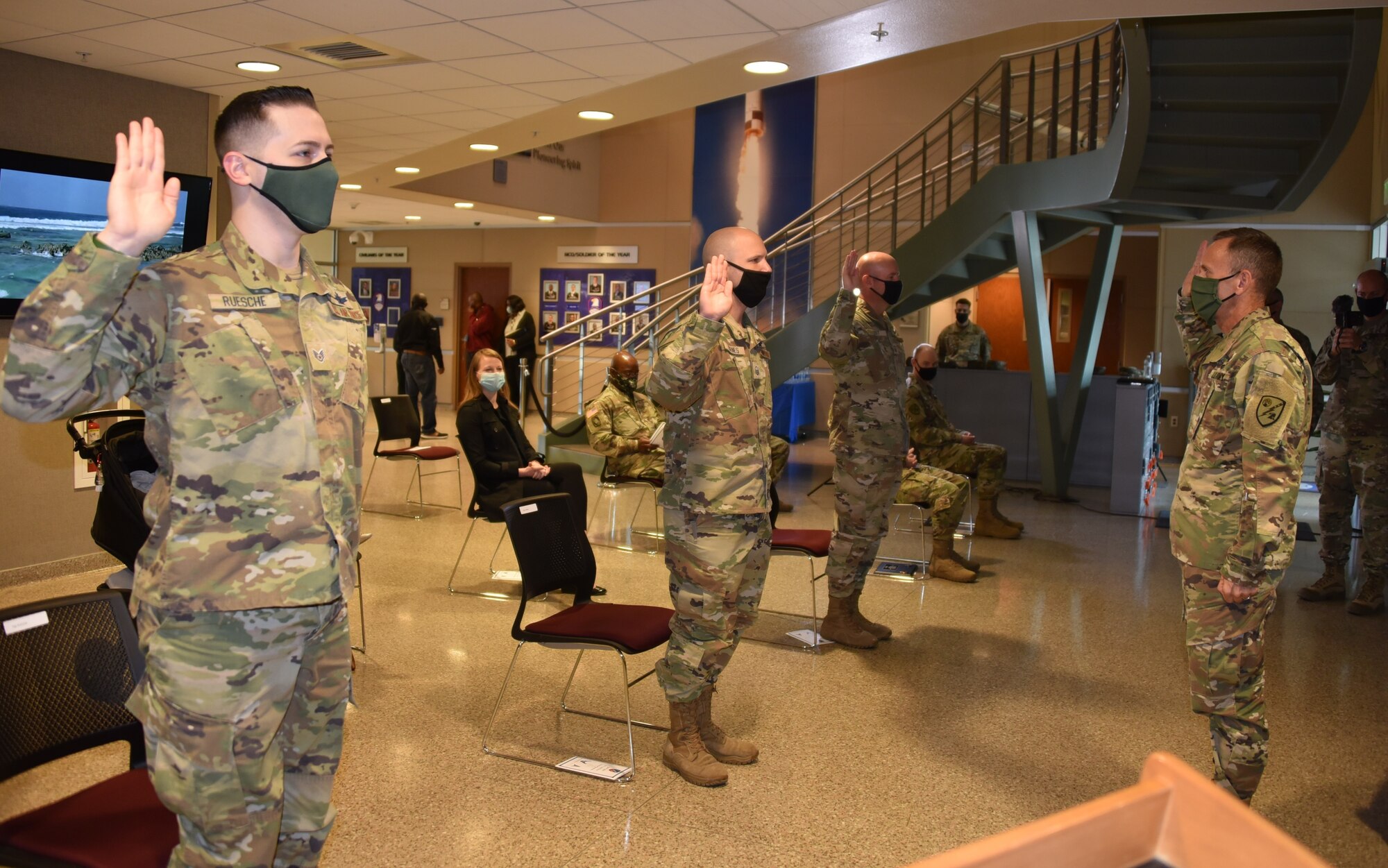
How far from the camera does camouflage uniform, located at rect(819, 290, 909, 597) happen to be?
4891mm

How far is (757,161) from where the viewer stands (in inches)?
547

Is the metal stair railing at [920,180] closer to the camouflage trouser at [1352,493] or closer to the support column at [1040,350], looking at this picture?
the support column at [1040,350]

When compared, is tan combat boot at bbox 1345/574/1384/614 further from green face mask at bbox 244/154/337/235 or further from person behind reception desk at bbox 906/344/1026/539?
green face mask at bbox 244/154/337/235

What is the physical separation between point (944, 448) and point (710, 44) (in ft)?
11.8

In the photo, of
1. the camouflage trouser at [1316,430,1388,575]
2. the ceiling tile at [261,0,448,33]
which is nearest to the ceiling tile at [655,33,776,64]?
the ceiling tile at [261,0,448,33]

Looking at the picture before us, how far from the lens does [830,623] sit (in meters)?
5.12

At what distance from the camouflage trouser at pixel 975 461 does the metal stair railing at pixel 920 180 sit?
178 centimetres

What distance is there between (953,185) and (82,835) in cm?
1092

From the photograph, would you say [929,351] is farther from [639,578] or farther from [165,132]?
[165,132]

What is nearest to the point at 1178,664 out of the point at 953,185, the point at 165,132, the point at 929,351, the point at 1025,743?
the point at 1025,743

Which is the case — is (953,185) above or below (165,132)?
above

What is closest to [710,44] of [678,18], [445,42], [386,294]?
[678,18]

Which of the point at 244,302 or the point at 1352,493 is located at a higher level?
the point at 244,302

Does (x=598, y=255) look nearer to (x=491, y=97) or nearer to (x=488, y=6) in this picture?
(x=491, y=97)
